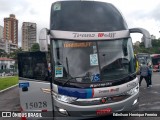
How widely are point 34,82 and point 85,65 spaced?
5.17 ft

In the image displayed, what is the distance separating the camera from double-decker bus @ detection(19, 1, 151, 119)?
662 centimetres

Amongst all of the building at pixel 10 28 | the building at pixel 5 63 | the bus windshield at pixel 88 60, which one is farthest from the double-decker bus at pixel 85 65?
the building at pixel 10 28

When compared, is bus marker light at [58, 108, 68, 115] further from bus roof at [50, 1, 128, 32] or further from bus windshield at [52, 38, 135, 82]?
bus roof at [50, 1, 128, 32]

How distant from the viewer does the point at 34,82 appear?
742cm

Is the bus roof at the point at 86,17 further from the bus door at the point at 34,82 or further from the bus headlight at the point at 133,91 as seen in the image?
the bus headlight at the point at 133,91

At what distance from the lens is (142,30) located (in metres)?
7.91

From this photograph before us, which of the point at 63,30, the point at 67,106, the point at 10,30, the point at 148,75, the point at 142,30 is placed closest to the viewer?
the point at 67,106

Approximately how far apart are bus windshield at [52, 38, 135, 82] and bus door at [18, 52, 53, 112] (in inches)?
22.5

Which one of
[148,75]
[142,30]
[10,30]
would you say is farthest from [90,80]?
[10,30]

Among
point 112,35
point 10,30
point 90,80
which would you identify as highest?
point 10,30

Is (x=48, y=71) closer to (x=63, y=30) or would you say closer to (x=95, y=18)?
(x=63, y=30)

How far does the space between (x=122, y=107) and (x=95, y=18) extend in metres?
2.54

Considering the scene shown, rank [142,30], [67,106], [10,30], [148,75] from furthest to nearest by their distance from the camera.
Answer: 1. [10,30]
2. [148,75]
3. [142,30]
4. [67,106]

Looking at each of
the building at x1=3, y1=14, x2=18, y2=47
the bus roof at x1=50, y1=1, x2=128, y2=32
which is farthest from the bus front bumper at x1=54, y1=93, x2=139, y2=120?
the building at x1=3, y1=14, x2=18, y2=47
